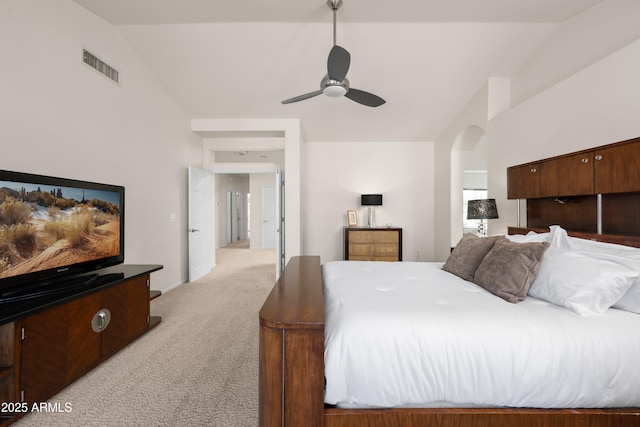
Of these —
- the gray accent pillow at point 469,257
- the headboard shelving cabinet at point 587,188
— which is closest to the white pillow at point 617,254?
the gray accent pillow at point 469,257

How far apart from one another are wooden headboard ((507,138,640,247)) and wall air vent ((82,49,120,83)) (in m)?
4.37

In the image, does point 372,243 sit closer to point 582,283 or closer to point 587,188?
point 587,188

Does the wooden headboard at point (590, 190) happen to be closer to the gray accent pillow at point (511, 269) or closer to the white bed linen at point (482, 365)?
the gray accent pillow at point (511, 269)

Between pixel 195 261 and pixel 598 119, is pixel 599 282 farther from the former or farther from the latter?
pixel 195 261

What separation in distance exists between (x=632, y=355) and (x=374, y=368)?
103 centimetres

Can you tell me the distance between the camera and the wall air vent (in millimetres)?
2535

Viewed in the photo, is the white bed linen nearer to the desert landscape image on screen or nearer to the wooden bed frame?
the wooden bed frame

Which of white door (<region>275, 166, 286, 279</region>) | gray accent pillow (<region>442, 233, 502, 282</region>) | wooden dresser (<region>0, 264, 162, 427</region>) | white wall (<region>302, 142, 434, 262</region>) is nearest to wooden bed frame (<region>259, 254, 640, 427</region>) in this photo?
gray accent pillow (<region>442, 233, 502, 282</region>)

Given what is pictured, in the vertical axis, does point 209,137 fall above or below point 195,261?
above

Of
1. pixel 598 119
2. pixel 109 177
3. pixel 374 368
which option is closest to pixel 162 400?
pixel 374 368

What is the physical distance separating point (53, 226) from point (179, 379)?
136 centimetres

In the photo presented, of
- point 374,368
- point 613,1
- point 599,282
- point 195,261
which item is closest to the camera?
point 374,368

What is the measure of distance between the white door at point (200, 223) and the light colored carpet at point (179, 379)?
1.36 m

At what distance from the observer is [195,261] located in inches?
175
